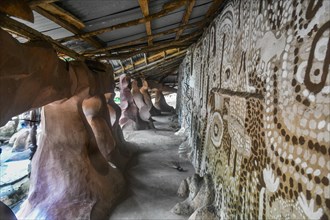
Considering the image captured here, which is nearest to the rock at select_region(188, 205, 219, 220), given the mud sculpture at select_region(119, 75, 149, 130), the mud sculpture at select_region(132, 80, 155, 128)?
the mud sculpture at select_region(119, 75, 149, 130)

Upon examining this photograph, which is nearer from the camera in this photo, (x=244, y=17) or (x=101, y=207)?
(x=244, y=17)

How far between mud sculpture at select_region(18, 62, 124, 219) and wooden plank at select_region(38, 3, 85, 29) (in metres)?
0.64

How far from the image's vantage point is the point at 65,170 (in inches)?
119

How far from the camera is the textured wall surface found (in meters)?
1.07

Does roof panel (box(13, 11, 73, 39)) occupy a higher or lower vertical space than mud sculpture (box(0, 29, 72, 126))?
higher

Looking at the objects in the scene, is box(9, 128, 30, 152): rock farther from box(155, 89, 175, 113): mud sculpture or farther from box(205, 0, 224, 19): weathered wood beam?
box(205, 0, 224, 19): weathered wood beam

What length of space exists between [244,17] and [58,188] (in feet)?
10.1

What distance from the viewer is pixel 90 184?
3150 mm

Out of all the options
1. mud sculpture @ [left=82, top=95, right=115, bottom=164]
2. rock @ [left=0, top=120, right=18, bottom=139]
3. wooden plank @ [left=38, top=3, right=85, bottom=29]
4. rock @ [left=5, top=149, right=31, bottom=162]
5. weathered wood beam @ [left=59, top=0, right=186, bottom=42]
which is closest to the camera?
wooden plank @ [left=38, top=3, right=85, bottom=29]

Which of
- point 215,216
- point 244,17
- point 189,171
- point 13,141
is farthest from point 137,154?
point 13,141

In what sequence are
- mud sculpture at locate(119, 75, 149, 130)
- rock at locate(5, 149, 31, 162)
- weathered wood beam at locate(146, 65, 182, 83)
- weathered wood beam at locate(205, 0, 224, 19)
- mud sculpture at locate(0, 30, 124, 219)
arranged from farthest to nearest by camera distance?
weathered wood beam at locate(146, 65, 182, 83) < mud sculpture at locate(119, 75, 149, 130) < rock at locate(5, 149, 31, 162) < mud sculpture at locate(0, 30, 124, 219) < weathered wood beam at locate(205, 0, 224, 19)

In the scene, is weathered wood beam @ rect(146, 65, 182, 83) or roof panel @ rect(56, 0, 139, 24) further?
weathered wood beam @ rect(146, 65, 182, 83)

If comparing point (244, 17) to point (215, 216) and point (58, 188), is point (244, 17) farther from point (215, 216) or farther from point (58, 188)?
point (58, 188)

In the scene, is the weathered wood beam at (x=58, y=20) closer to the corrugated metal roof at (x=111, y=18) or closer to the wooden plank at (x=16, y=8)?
the corrugated metal roof at (x=111, y=18)
